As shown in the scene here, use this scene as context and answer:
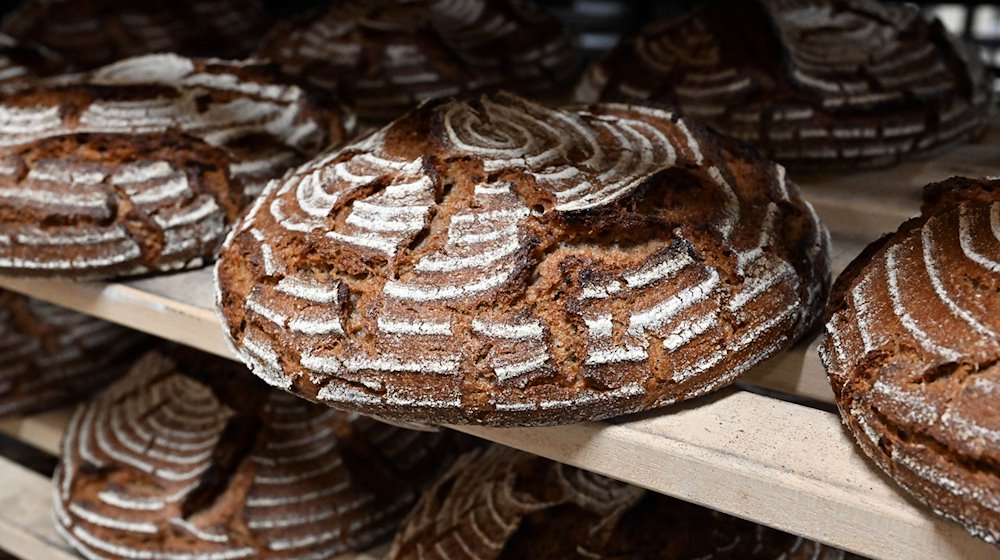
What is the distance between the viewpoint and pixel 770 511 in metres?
0.92

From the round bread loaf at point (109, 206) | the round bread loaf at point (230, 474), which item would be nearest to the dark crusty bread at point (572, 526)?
the round bread loaf at point (230, 474)

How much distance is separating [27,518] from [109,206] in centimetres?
69

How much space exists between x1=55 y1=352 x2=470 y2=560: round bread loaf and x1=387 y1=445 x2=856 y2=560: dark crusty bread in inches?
5.8

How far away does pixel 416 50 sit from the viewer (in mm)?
1858

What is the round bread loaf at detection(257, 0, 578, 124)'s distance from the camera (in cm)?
184

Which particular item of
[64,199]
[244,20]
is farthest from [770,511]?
[244,20]

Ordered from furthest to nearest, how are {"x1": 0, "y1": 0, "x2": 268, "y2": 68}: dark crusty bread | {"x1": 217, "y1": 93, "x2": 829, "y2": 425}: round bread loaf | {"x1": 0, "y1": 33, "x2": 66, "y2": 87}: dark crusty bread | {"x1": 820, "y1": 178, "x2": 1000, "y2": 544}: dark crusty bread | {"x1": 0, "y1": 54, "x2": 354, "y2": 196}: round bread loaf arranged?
{"x1": 0, "y1": 0, "x2": 268, "y2": 68}: dark crusty bread → {"x1": 0, "y1": 33, "x2": 66, "y2": 87}: dark crusty bread → {"x1": 0, "y1": 54, "x2": 354, "y2": 196}: round bread loaf → {"x1": 217, "y1": 93, "x2": 829, "y2": 425}: round bread loaf → {"x1": 820, "y1": 178, "x2": 1000, "y2": 544}: dark crusty bread

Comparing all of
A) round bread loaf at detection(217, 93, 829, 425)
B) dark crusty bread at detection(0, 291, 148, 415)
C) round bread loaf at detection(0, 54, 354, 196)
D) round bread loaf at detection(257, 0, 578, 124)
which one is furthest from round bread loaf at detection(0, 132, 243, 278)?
dark crusty bread at detection(0, 291, 148, 415)

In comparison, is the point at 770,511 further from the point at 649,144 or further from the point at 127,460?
the point at 127,460

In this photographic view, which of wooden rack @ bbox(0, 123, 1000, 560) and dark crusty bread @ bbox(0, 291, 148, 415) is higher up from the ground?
wooden rack @ bbox(0, 123, 1000, 560)

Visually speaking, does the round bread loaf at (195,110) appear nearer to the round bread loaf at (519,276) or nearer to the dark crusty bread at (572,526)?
the round bread loaf at (519,276)

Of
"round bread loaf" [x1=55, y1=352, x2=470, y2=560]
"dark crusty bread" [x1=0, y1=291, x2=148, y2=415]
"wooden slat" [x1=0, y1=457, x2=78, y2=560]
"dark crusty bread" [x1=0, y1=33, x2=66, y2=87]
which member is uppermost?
"dark crusty bread" [x1=0, y1=33, x2=66, y2=87]

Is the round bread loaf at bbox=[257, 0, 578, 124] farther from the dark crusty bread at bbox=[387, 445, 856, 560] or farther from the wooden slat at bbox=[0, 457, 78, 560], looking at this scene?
the wooden slat at bbox=[0, 457, 78, 560]

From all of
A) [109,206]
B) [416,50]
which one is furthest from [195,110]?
[416,50]
